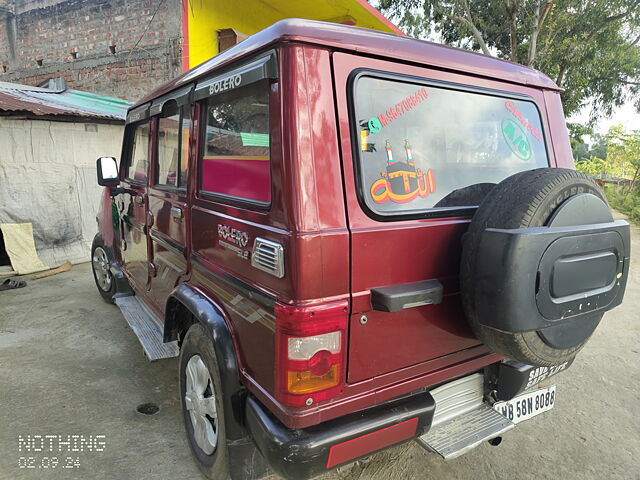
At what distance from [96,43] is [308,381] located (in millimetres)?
9473

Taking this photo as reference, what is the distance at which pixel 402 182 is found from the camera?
1724 mm

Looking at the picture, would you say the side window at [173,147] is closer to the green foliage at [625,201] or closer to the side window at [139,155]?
the side window at [139,155]

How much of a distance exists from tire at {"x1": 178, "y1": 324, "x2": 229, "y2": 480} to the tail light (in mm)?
515

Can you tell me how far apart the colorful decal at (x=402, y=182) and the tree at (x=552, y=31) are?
9.83m

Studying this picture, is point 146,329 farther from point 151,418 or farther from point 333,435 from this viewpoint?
point 333,435

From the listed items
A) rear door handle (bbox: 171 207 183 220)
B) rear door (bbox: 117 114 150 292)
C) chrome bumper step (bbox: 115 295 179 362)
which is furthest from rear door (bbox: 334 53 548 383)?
rear door (bbox: 117 114 150 292)

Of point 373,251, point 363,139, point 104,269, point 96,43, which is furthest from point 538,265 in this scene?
point 96,43

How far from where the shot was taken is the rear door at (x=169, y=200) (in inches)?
94.8

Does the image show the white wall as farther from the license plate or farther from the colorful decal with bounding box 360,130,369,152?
the license plate

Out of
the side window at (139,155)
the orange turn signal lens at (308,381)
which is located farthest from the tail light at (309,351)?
the side window at (139,155)

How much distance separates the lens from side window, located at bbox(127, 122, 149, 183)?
10.6 ft

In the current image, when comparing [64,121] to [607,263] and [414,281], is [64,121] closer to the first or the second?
[414,281]

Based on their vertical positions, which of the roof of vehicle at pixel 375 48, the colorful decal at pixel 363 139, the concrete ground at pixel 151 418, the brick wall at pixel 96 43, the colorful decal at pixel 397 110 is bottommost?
the concrete ground at pixel 151 418

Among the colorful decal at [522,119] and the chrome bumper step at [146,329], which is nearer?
the colorful decal at [522,119]
